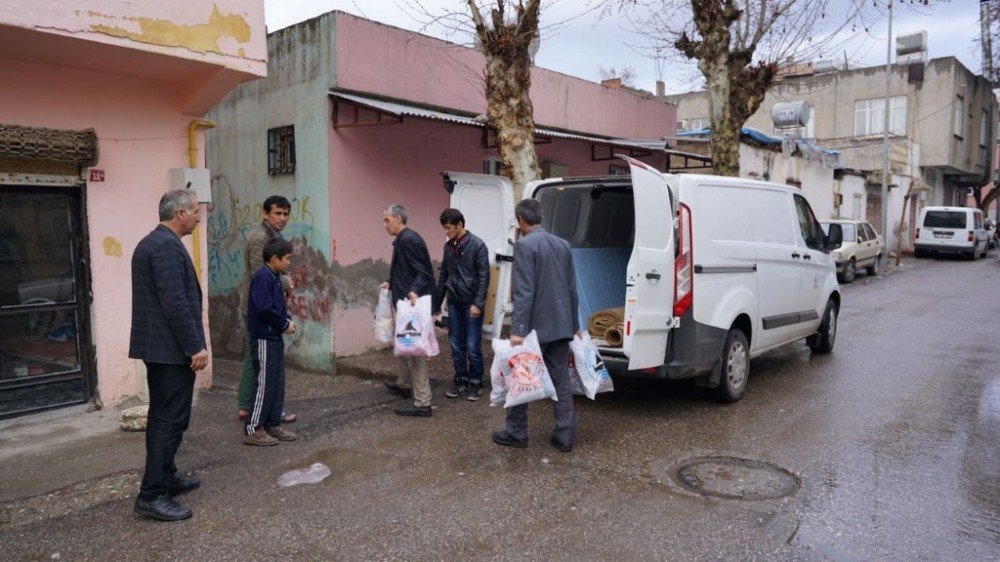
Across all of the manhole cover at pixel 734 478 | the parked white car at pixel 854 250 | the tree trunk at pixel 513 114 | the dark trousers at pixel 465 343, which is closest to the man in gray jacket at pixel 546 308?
the manhole cover at pixel 734 478

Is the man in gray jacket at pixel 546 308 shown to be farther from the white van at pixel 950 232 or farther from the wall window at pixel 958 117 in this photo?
the wall window at pixel 958 117

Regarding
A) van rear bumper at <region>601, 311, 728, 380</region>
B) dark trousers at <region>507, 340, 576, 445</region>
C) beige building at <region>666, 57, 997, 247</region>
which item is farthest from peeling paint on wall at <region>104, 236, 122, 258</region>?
beige building at <region>666, 57, 997, 247</region>

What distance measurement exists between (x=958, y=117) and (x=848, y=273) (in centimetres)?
1726

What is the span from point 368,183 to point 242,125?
7.02 ft

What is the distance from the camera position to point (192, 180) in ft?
21.4

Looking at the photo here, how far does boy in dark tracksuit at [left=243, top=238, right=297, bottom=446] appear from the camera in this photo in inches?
195

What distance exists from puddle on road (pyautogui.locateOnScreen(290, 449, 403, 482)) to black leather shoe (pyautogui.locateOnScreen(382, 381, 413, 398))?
1521mm

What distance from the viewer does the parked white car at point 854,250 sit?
16527 millimetres

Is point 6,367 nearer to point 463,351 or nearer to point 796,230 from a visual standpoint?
point 463,351

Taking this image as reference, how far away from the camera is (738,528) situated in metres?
3.71

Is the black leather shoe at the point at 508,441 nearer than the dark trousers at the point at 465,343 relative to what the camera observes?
Yes

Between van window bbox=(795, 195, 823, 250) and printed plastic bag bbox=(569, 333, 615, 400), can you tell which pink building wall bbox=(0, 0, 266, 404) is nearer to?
printed plastic bag bbox=(569, 333, 615, 400)

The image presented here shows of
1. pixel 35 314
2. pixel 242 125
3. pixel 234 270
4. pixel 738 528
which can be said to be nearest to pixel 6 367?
pixel 35 314

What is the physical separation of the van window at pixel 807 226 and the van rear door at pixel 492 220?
3.16 metres
